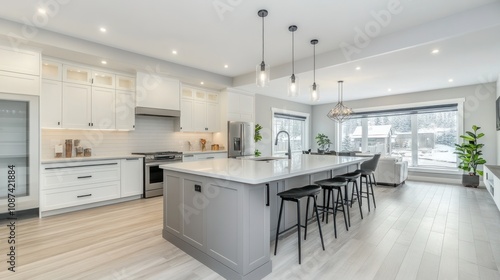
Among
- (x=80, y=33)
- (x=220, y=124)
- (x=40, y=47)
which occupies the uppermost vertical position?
(x=80, y=33)

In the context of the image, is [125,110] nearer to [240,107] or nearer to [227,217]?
[240,107]

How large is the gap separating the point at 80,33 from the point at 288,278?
14.0 ft

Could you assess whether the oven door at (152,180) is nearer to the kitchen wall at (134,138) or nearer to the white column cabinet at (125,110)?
the kitchen wall at (134,138)

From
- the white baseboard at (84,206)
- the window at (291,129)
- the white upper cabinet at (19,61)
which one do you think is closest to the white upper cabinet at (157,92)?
the white upper cabinet at (19,61)

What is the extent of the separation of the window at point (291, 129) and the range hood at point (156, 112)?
3.51 meters

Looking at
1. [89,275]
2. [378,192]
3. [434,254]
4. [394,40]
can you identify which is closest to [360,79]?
[394,40]

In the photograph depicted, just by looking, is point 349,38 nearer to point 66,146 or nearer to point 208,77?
point 208,77

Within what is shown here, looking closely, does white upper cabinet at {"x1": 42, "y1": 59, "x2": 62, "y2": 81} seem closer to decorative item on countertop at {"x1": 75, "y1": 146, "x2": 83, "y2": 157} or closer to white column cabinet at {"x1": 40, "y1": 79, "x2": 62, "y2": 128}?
white column cabinet at {"x1": 40, "y1": 79, "x2": 62, "y2": 128}

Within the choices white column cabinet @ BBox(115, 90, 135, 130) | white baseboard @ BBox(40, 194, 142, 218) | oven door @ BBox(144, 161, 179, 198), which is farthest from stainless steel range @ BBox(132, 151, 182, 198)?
white column cabinet @ BBox(115, 90, 135, 130)

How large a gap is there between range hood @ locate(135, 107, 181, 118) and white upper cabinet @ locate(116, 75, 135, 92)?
1.55 feet

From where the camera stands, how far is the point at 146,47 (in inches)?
160

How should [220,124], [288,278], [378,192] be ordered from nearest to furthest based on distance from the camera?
[288,278] → [378,192] → [220,124]

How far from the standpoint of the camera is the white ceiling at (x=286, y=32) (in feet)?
9.32

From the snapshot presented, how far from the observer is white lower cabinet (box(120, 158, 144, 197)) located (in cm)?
436
